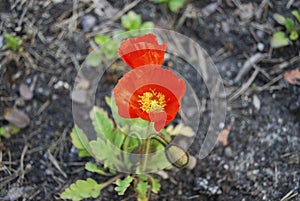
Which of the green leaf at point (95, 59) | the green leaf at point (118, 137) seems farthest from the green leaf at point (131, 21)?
the green leaf at point (118, 137)

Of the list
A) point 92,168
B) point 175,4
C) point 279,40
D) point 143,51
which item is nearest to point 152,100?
point 143,51

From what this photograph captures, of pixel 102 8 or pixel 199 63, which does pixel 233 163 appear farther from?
pixel 102 8

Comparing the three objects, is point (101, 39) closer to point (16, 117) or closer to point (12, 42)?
point (12, 42)

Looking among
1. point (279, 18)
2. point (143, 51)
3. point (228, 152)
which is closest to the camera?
point (143, 51)

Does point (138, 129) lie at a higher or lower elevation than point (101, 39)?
lower

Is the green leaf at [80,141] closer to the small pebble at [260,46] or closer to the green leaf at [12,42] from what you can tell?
the green leaf at [12,42]

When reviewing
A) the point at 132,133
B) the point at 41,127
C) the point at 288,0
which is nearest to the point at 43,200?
the point at 41,127

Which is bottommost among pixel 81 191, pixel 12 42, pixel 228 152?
pixel 228 152
